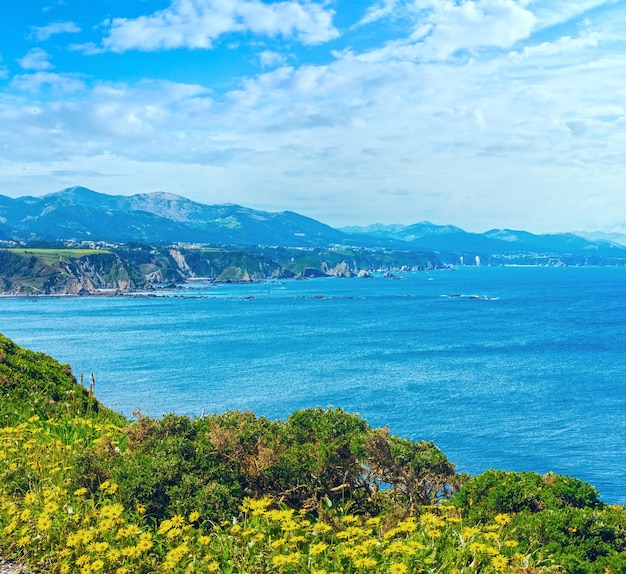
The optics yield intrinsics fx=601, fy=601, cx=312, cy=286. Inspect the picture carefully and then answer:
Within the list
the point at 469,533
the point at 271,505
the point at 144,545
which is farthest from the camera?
the point at 271,505

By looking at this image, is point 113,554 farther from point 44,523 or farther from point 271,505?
point 271,505

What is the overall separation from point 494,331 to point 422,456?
10918 cm

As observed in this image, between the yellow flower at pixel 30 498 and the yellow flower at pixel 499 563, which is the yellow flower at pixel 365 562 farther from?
the yellow flower at pixel 30 498

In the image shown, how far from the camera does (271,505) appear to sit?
894 centimetres

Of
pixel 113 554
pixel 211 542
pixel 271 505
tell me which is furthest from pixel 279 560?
pixel 271 505

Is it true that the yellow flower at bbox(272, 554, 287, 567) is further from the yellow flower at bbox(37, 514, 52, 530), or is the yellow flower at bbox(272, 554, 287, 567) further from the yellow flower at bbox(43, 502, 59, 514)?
the yellow flower at bbox(43, 502, 59, 514)

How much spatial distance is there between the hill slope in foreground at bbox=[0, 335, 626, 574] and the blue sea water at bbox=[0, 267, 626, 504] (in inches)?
602

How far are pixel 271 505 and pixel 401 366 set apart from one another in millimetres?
74990

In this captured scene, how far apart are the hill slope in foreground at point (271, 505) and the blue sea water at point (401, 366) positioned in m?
15.3

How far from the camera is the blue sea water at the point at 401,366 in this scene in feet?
177

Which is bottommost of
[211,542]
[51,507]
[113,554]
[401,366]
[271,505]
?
[401,366]

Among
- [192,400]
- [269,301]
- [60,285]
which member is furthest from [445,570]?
[60,285]

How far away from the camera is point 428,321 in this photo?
420 ft

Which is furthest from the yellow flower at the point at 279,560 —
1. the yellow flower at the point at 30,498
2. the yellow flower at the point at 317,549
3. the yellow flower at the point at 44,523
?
the yellow flower at the point at 30,498
